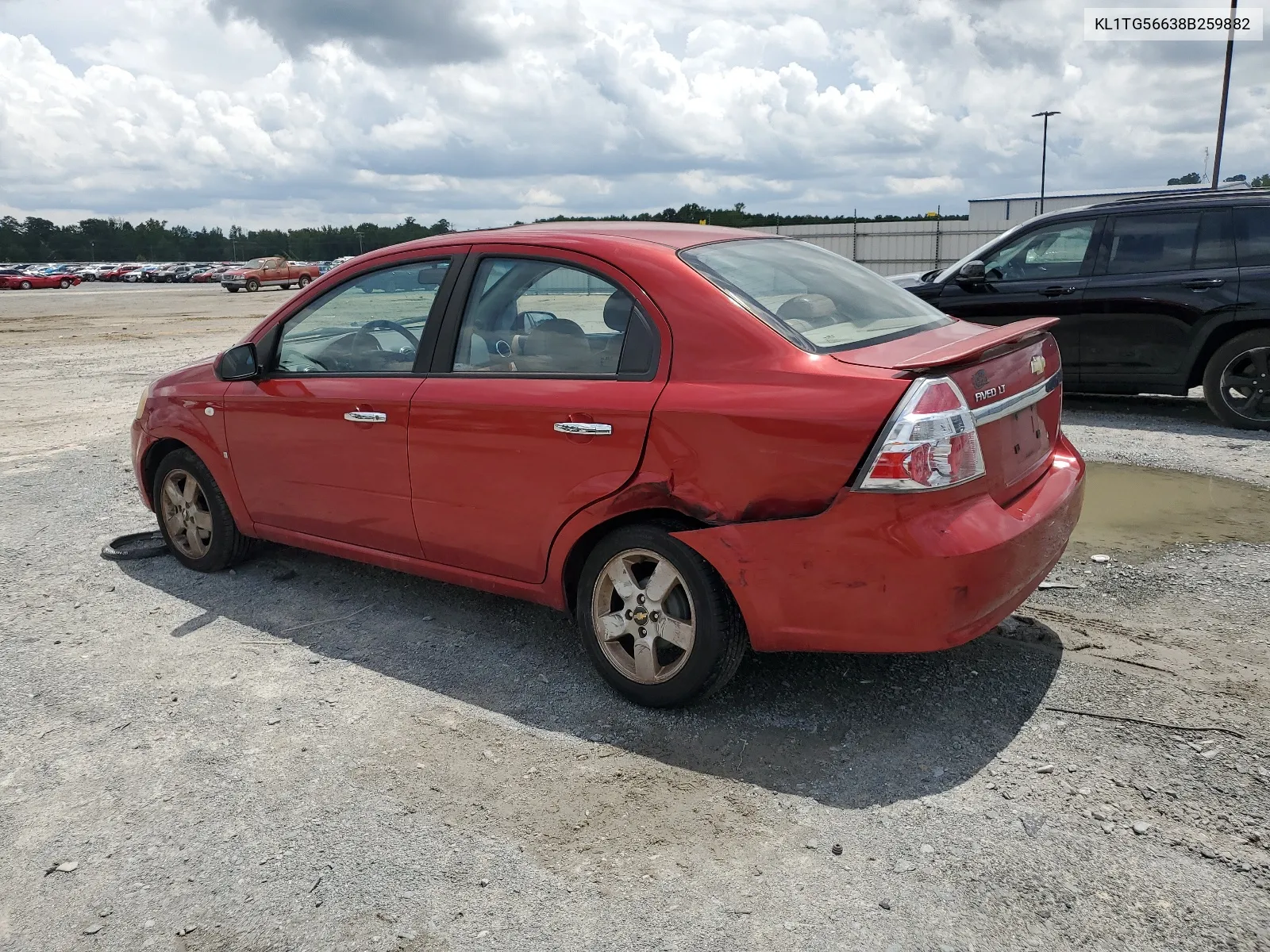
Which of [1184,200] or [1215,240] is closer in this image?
[1215,240]

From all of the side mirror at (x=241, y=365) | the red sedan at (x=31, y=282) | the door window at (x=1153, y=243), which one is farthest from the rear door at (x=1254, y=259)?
the red sedan at (x=31, y=282)

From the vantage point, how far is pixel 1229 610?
171 inches

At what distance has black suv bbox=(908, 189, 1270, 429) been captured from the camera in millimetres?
8047

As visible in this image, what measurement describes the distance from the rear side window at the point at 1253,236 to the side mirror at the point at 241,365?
24.0ft

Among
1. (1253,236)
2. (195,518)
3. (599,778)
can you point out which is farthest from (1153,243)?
(195,518)

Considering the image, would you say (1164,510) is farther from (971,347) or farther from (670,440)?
(670,440)

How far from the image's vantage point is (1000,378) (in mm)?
3420

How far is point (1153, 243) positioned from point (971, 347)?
6131 mm

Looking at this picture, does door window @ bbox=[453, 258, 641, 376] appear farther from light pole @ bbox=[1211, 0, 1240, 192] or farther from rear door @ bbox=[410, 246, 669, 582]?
light pole @ bbox=[1211, 0, 1240, 192]

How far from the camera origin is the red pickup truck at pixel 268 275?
48969mm

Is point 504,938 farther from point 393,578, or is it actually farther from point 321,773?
point 393,578

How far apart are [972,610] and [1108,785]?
63 cm


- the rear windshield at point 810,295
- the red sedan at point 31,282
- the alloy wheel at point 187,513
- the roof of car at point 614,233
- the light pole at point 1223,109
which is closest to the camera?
the rear windshield at point 810,295

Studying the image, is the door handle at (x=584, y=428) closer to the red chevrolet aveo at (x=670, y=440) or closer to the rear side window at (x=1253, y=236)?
the red chevrolet aveo at (x=670, y=440)
